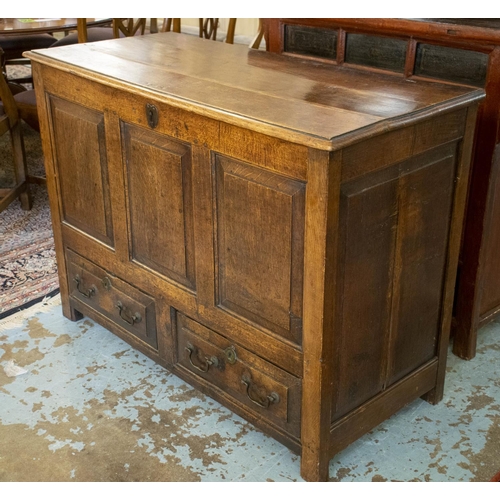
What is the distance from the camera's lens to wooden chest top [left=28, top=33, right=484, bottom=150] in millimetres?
1754

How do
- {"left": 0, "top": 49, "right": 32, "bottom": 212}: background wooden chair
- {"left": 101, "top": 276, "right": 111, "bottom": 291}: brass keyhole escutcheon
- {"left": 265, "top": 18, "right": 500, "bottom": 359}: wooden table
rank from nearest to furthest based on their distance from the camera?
{"left": 265, "top": 18, "right": 500, "bottom": 359}: wooden table → {"left": 101, "top": 276, "right": 111, "bottom": 291}: brass keyhole escutcheon → {"left": 0, "top": 49, "right": 32, "bottom": 212}: background wooden chair

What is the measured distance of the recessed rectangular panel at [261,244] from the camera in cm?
184

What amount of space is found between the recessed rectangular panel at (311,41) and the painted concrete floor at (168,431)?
1.20m

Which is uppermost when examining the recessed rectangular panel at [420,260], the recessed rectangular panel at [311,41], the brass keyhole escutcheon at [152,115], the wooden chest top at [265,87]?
the recessed rectangular panel at [311,41]

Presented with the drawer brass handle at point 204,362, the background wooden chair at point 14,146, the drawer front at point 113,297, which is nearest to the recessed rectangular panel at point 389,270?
the drawer brass handle at point 204,362

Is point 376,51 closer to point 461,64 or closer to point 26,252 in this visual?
point 461,64

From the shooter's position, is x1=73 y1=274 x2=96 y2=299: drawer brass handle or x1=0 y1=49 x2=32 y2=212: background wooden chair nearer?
x1=73 y1=274 x2=96 y2=299: drawer brass handle

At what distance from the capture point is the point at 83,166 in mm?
2545

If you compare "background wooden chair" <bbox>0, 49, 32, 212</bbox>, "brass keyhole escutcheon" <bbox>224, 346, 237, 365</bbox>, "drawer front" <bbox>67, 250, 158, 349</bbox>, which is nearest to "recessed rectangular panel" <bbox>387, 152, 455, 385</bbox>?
"brass keyhole escutcheon" <bbox>224, 346, 237, 365</bbox>

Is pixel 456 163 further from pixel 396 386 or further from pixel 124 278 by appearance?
pixel 124 278

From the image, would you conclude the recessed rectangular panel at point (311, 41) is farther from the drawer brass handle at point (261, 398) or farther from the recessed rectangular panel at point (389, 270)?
the drawer brass handle at point (261, 398)

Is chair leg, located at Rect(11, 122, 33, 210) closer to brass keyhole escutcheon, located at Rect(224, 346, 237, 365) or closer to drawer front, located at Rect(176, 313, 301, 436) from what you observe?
drawer front, located at Rect(176, 313, 301, 436)

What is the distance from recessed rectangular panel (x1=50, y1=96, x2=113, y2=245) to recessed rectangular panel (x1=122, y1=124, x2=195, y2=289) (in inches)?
6.2

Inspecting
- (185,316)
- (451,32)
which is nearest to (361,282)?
(185,316)
